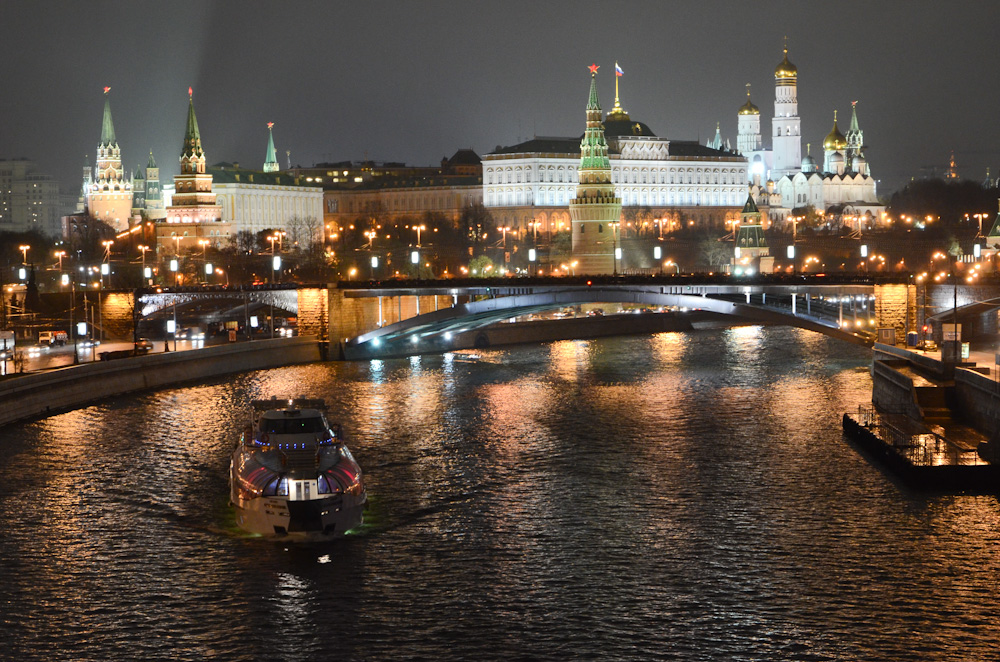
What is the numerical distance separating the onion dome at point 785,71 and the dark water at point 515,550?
12505 cm

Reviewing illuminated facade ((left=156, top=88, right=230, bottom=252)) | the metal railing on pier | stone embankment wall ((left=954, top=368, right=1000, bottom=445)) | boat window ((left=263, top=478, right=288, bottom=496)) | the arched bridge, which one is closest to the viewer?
boat window ((left=263, top=478, right=288, bottom=496))

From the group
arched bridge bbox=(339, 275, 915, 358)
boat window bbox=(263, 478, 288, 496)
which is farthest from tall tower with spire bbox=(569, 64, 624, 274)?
boat window bbox=(263, 478, 288, 496)

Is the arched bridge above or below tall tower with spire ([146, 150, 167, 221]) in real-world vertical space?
below

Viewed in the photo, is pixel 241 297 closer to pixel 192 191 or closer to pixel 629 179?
pixel 192 191

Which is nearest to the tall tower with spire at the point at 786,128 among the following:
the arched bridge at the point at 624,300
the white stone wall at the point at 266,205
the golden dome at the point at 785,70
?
the golden dome at the point at 785,70

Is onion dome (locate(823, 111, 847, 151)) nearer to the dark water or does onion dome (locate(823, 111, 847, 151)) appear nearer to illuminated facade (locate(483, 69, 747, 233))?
illuminated facade (locate(483, 69, 747, 233))

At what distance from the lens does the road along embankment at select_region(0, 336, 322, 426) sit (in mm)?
37656

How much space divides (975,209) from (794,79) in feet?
127

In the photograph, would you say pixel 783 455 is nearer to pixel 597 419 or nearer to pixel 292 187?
pixel 597 419

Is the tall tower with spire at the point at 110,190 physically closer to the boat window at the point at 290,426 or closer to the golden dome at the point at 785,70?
the golden dome at the point at 785,70

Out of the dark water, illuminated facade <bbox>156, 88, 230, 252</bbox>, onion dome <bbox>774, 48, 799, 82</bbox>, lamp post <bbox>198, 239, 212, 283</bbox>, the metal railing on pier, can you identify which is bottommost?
the dark water

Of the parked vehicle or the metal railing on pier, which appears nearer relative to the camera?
the metal railing on pier

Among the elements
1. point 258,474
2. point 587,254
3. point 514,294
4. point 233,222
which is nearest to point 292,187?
point 233,222

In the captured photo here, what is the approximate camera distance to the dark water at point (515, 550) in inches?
787
